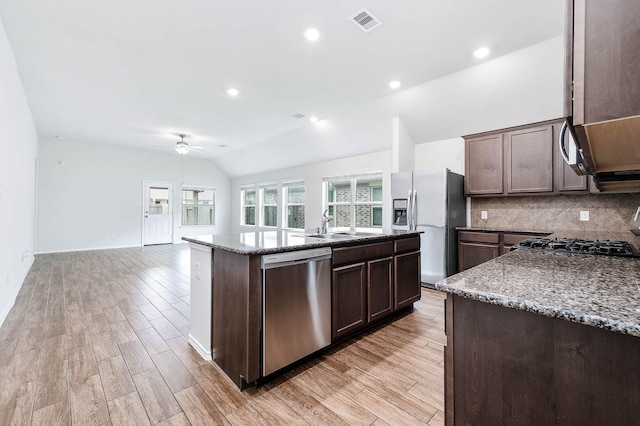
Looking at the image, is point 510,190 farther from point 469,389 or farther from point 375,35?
point 469,389

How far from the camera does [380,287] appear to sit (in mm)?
2680

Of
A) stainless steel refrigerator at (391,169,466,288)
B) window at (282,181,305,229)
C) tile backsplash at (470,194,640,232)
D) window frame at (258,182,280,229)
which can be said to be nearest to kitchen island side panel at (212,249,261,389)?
stainless steel refrigerator at (391,169,466,288)

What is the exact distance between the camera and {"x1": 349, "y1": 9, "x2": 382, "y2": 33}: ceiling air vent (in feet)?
8.25

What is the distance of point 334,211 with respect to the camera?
6.96 m

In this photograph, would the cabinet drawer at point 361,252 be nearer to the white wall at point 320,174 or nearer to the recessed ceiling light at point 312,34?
the recessed ceiling light at point 312,34

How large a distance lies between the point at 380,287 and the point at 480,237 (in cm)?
212

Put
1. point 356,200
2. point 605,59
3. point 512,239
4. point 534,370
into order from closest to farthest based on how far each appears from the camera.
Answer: point 605,59 < point 534,370 < point 512,239 < point 356,200

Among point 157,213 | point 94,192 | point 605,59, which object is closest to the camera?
point 605,59

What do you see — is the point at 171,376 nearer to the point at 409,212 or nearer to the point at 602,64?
the point at 602,64

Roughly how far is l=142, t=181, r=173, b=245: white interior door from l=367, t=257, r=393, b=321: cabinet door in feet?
26.2

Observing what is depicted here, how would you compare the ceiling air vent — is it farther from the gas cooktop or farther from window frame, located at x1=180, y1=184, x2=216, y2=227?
window frame, located at x1=180, y1=184, x2=216, y2=227

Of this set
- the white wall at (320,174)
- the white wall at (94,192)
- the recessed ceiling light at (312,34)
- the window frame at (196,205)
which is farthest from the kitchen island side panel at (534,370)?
the window frame at (196,205)

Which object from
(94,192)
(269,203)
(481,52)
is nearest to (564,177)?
(481,52)

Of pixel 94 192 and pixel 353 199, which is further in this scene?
pixel 94 192
